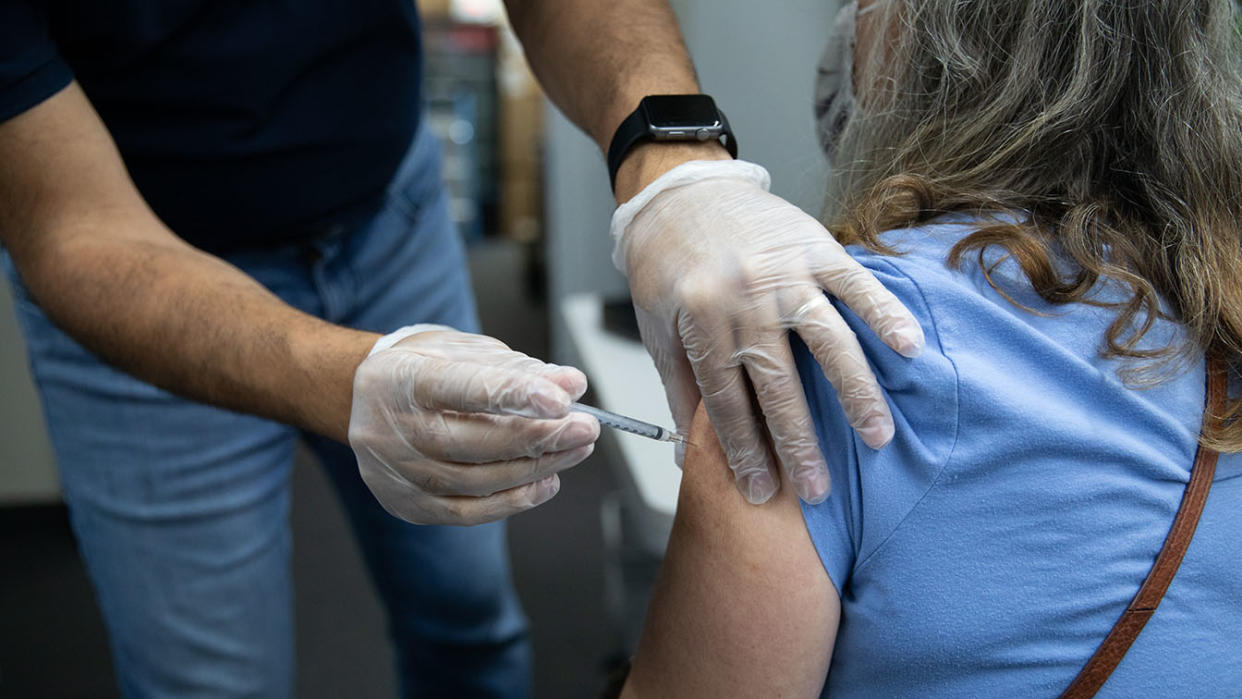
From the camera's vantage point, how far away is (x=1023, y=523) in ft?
2.22

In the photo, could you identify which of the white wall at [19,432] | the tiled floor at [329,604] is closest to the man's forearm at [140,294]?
the tiled floor at [329,604]

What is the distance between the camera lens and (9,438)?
299 centimetres

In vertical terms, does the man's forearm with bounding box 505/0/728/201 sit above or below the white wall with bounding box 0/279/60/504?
above

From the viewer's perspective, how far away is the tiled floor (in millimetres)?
2324

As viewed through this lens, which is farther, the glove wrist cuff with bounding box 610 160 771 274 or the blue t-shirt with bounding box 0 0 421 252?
the blue t-shirt with bounding box 0 0 421 252

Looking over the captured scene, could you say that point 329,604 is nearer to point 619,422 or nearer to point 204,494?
point 204,494

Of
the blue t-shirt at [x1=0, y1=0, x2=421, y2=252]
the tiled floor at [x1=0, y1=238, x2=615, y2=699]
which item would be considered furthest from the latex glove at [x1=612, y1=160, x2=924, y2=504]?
the tiled floor at [x1=0, y1=238, x2=615, y2=699]

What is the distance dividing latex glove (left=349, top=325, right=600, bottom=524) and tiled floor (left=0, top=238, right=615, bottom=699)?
1.63m

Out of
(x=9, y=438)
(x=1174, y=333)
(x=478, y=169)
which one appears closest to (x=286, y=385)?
(x=1174, y=333)

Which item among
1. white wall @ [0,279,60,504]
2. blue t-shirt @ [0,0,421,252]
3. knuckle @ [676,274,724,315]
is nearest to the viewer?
knuckle @ [676,274,724,315]

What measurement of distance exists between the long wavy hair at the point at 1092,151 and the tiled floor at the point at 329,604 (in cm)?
180

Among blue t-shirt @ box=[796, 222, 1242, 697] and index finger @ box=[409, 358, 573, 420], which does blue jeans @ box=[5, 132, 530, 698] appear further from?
blue t-shirt @ box=[796, 222, 1242, 697]

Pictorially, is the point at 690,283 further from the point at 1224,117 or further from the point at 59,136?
the point at 59,136

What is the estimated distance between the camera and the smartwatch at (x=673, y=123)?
101 centimetres
